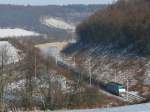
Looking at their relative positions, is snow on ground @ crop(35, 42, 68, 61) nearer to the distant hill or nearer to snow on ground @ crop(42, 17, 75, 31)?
the distant hill

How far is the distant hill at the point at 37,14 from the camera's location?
83250 mm

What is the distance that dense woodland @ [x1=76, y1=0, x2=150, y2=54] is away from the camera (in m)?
30.4

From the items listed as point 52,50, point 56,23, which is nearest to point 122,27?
point 52,50

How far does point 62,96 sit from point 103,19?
1090 inches

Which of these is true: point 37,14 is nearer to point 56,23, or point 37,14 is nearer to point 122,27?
point 56,23

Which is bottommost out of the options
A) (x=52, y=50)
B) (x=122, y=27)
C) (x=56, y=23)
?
(x=52, y=50)

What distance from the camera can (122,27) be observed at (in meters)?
33.3

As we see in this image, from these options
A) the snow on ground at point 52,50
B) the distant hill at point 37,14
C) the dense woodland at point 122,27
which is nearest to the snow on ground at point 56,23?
the distant hill at point 37,14

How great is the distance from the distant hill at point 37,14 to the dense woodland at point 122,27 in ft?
125

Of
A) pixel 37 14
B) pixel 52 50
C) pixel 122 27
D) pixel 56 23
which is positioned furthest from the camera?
pixel 37 14

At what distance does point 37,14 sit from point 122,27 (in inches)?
2336

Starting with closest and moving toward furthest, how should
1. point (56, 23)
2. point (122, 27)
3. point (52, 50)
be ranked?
point (122, 27), point (52, 50), point (56, 23)

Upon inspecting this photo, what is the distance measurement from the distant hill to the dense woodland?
38.1 meters

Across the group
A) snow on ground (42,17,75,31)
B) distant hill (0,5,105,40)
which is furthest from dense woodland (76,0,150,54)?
snow on ground (42,17,75,31)
